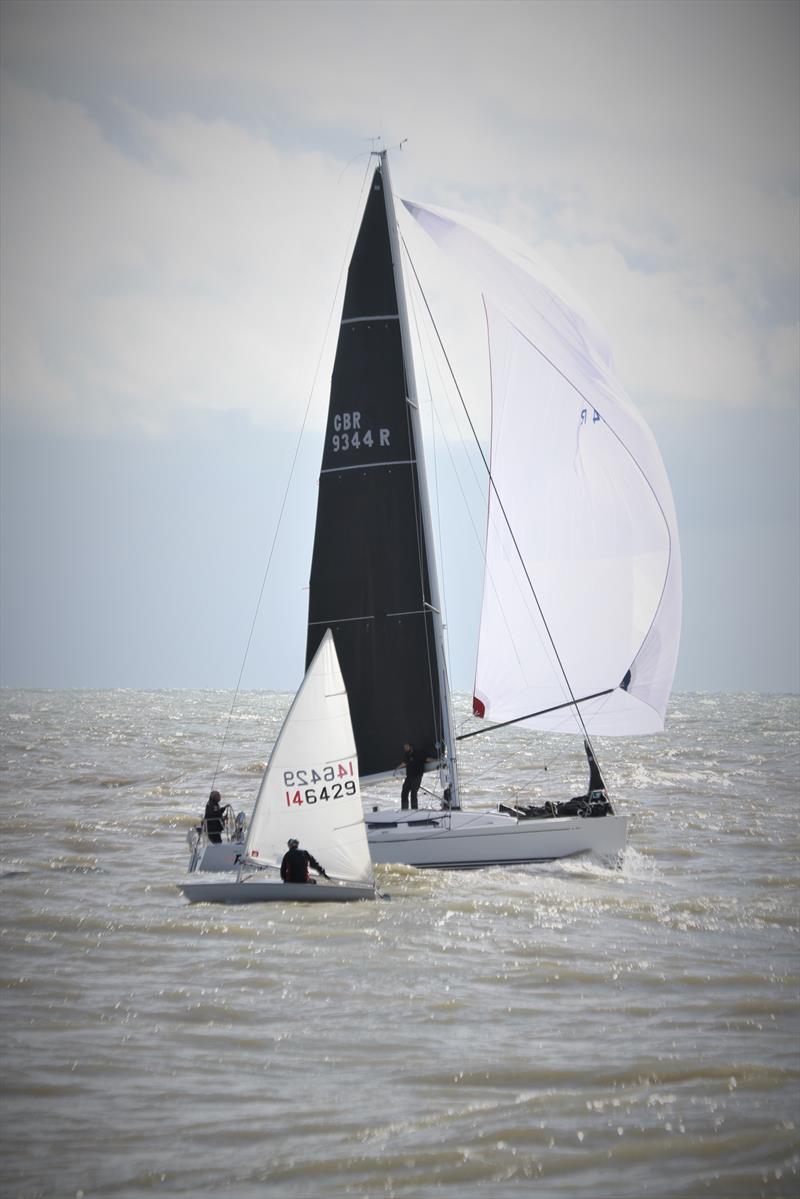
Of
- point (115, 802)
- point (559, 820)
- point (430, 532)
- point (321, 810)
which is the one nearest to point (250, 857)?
point (321, 810)

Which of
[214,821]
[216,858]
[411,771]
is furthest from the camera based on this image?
[411,771]

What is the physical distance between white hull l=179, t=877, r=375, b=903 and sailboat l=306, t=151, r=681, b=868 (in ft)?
10.6

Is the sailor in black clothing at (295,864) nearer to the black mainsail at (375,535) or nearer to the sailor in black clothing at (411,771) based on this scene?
the sailor in black clothing at (411,771)

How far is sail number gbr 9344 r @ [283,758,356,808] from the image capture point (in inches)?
588

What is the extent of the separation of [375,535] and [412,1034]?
10823mm

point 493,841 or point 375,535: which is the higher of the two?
point 375,535

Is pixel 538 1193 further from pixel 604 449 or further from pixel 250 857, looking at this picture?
pixel 604 449

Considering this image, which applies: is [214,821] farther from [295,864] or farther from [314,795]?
[295,864]

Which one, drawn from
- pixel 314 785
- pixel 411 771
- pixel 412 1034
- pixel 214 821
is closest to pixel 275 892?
pixel 314 785

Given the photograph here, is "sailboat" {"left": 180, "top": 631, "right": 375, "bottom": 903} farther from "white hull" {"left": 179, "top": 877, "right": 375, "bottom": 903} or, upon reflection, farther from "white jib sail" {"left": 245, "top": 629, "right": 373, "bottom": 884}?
"white hull" {"left": 179, "top": 877, "right": 375, "bottom": 903}

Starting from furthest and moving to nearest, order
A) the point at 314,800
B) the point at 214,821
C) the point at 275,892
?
the point at 214,821
the point at 314,800
the point at 275,892

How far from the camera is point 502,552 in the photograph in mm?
19219

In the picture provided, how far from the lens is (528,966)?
11594mm

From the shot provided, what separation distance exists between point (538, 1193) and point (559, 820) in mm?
9931
